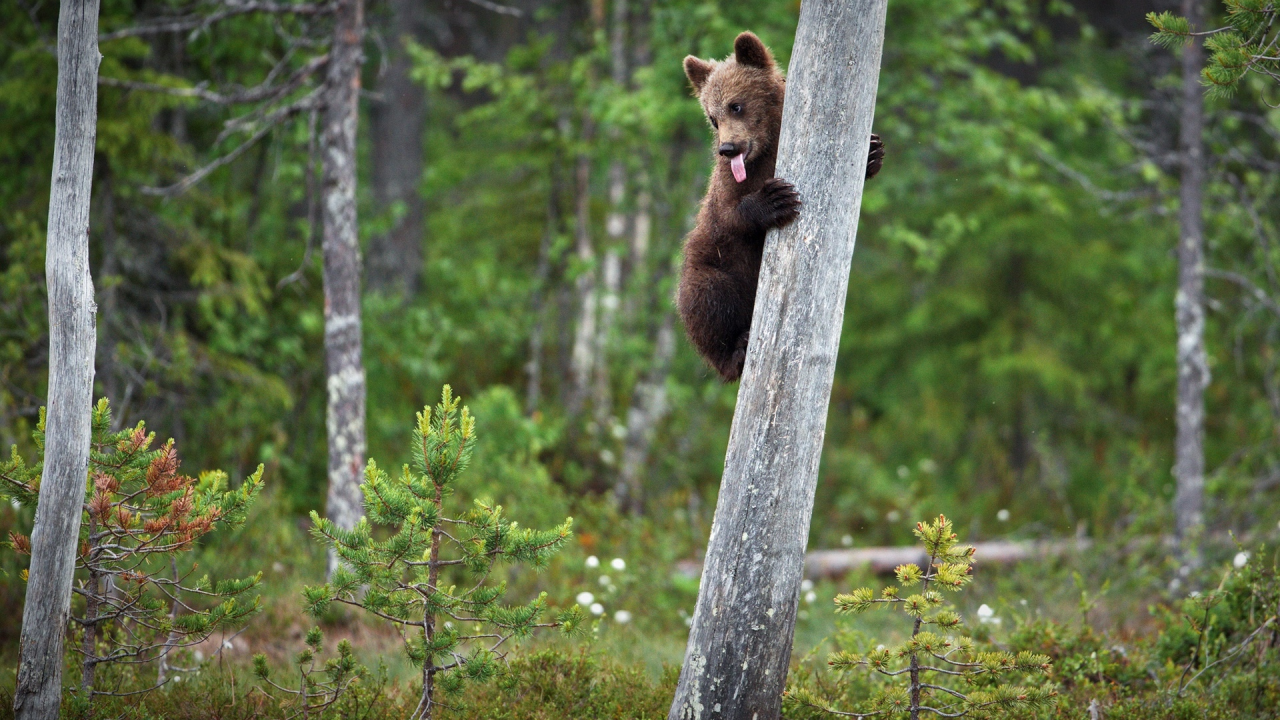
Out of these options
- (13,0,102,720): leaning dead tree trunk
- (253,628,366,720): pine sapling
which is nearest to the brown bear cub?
(253,628,366,720): pine sapling

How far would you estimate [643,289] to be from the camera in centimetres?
1202

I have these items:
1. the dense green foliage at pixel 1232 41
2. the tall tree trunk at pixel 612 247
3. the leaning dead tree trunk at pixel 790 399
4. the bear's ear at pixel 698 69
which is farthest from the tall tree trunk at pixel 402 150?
the dense green foliage at pixel 1232 41

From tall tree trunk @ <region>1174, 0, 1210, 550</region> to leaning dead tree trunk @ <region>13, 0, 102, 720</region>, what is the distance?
8.91 metres

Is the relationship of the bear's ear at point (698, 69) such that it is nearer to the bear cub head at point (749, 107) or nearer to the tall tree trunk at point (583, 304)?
the bear cub head at point (749, 107)

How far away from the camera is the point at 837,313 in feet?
14.0

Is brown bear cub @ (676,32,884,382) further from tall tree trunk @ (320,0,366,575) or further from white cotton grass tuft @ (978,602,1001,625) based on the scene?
tall tree trunk @ (320,0,366,575)

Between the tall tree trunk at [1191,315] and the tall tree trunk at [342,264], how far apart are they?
7479 millimetres

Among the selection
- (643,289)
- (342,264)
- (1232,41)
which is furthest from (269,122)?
(1232,41)

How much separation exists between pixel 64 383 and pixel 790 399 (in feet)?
10.8

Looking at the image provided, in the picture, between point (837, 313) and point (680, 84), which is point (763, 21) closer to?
point (680, 84)

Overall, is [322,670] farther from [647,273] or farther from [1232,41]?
[647,273]

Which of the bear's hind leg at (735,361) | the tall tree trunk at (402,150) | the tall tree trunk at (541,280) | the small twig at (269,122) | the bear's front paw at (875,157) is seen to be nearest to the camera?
the bear's front paw at (875,157)

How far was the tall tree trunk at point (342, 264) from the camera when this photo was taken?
728 cm

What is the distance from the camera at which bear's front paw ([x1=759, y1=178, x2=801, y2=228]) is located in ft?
13.8
